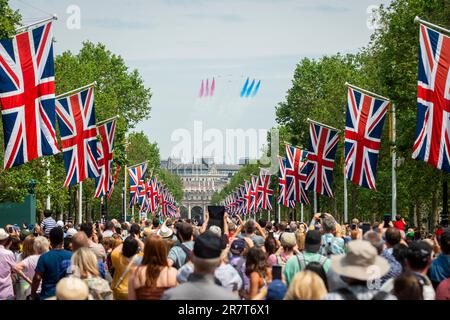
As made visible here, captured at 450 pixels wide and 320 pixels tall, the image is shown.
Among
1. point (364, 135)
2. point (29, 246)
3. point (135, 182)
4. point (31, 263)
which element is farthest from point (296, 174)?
point (31, 263)

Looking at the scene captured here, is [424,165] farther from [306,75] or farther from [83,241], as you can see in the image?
[306,75]

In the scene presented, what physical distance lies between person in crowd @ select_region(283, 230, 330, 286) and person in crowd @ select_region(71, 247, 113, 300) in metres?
2.33

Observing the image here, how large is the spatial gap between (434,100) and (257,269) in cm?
1178

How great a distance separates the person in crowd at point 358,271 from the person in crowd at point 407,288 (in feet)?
0.45

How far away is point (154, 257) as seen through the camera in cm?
1173

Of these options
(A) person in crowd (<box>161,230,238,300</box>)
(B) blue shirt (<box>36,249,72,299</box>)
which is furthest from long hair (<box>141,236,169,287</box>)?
(B) blue shirt (<box>36,249,72,299</box>)

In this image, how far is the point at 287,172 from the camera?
60438 millimetres

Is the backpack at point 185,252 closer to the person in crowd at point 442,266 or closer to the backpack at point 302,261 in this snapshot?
the backpack at point 302,261

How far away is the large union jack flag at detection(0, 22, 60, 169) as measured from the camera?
22719 millimetres

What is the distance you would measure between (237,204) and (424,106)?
11860 cm

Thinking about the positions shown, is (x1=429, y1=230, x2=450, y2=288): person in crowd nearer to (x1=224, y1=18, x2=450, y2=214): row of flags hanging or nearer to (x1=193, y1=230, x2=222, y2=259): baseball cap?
(x1=193, y1=230, x2=222, y2=259): baseball cap

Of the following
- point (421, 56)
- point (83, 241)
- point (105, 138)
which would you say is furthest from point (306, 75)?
point (83, 241)

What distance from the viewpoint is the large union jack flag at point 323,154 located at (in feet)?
147
